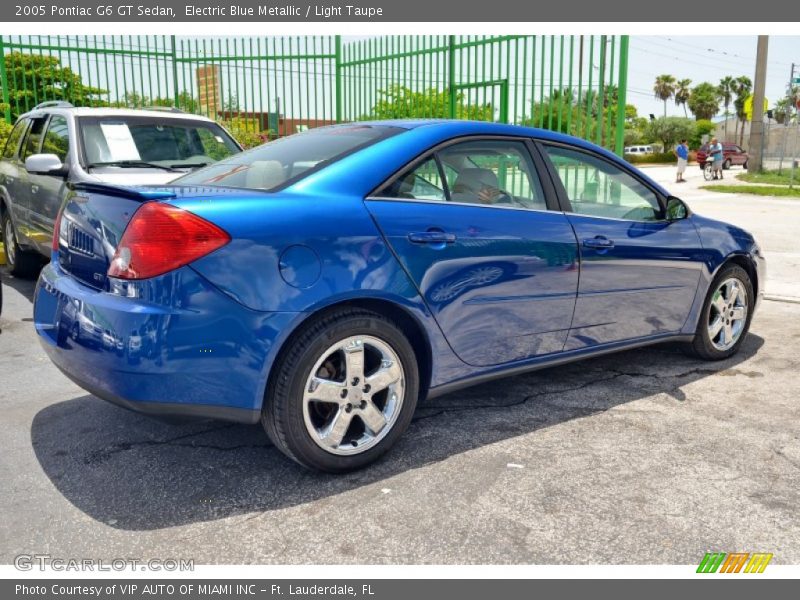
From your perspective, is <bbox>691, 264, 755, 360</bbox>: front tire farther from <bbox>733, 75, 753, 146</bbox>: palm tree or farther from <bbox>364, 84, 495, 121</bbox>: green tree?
<bbox>733, 75, 753, 146</bbox>: palm tree

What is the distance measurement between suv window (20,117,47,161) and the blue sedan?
4242mm

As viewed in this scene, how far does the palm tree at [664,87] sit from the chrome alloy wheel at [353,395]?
104774 mm

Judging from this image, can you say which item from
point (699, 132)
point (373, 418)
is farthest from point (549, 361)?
point (699, 132)

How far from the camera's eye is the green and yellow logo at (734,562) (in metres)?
2.58

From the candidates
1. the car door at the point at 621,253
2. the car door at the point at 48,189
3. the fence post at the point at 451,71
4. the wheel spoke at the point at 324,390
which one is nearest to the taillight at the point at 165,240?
the wheel spoke at the point at 324,390

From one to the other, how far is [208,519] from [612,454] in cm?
183

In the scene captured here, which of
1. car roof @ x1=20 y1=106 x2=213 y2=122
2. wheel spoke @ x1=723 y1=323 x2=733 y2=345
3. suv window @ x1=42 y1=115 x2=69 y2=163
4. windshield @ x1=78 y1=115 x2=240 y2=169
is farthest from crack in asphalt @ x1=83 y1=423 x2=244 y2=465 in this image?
car roof @ x1=20 y1=106 x2=213 y2=122

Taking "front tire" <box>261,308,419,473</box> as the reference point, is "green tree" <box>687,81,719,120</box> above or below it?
above

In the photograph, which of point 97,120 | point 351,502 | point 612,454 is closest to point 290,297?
point 351,502

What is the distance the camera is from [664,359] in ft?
16.9

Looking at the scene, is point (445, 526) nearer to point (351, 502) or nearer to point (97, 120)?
point (351, 502)

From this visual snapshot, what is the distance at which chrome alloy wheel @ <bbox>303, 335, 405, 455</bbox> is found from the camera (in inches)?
122

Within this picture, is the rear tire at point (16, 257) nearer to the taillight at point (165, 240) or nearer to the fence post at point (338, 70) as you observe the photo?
the taillight at point (165, 240)

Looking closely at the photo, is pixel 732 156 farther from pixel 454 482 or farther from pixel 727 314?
pixel 454 482
